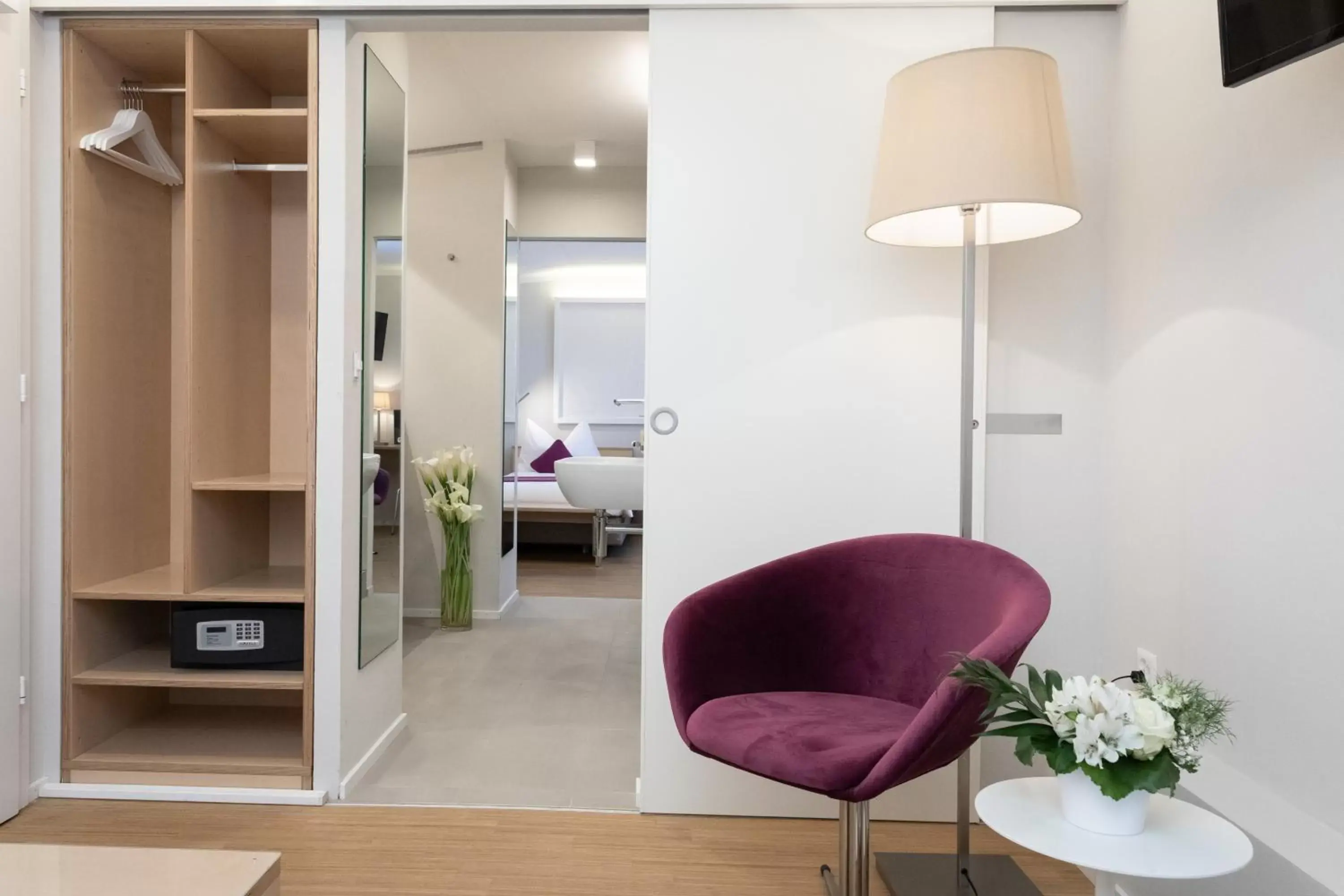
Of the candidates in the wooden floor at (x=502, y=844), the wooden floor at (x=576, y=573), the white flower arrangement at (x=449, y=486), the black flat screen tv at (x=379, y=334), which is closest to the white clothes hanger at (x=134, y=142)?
the black flat screen tv at (x=379, y=334)

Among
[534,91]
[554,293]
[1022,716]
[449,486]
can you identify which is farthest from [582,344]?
[1022,716]

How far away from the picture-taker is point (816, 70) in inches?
96.2

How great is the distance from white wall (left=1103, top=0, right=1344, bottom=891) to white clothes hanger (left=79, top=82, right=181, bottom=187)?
2728mm

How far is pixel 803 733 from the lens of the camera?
172cm

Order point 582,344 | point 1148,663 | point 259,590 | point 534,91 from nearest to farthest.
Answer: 1. point 1148,663
2. point 259,590
3. point 534,91
4. point 582,344

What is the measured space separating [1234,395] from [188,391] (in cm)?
263

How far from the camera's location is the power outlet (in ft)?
7.25

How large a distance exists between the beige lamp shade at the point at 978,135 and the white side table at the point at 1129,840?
3.78ft

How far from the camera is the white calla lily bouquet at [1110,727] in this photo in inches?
48.6

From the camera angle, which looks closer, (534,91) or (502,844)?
(502,844)

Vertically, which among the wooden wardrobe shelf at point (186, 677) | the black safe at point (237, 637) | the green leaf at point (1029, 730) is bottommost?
the wooden wardrobe shelf at point (186, 677)

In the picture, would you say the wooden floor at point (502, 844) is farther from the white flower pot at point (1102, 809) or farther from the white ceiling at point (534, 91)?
the white ceiling at point (534, 91)

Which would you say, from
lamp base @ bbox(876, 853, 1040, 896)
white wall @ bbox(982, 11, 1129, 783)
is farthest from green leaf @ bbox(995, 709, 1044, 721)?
white wall @ bbox(982, 11, 1129, 783)

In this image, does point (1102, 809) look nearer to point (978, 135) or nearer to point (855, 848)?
point (855, 848)
